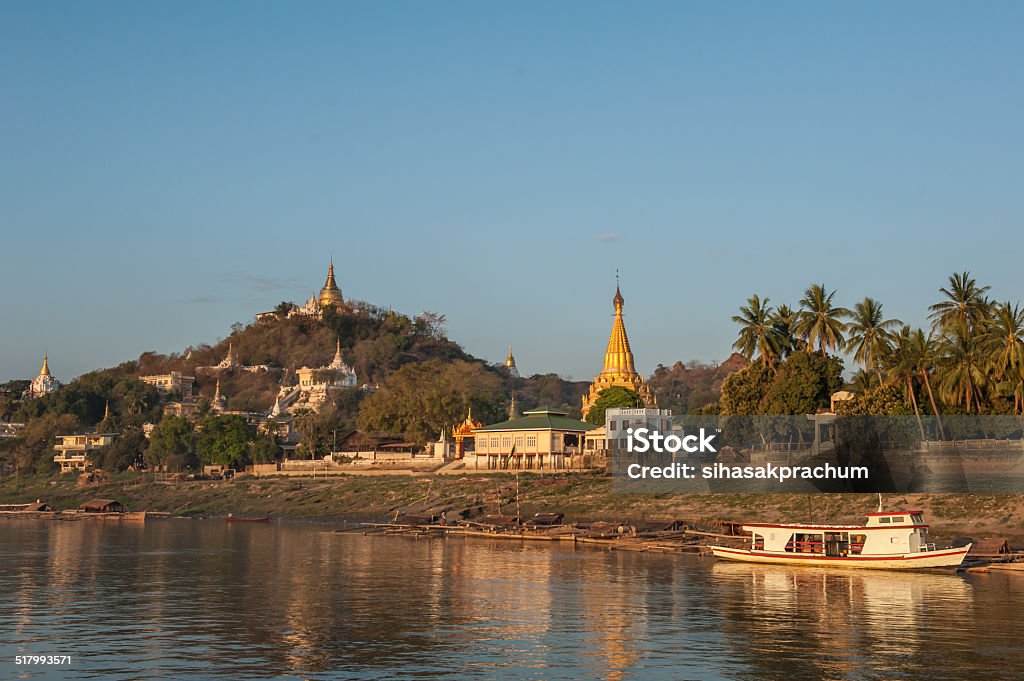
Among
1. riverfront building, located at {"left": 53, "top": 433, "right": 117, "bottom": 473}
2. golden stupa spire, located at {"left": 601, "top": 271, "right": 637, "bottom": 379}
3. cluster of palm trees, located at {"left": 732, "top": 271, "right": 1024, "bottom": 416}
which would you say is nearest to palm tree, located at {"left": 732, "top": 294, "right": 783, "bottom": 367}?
cluster of palm trees, located at {"left": 732, "top": 271, "right": 1024, "bottom": 416}

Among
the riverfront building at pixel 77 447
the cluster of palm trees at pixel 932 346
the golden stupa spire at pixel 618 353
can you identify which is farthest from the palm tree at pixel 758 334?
the riverfront building at pixel 77 447

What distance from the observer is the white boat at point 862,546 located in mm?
50188

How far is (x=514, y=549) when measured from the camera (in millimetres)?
65062

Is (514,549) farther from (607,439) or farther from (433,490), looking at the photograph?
(607,439)

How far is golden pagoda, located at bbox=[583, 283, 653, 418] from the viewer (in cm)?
14038

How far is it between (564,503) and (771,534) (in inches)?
1223

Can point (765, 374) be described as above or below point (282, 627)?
above

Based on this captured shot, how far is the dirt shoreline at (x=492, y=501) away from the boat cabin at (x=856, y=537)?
10.2 meters

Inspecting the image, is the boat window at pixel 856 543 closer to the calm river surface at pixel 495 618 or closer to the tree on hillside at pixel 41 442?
the calm river surface at pixel 495 618

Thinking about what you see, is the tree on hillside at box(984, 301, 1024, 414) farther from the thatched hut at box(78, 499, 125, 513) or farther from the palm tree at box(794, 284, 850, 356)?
the thatched hut at box(78, 499, 125, 513)

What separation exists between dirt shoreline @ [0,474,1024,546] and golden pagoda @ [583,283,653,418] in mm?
40890

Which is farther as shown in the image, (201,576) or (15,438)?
(15,438)

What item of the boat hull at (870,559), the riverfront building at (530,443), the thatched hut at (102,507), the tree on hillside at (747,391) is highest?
the tree on hillside at (747,391)

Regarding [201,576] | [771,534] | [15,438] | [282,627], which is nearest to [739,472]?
[771,534]
